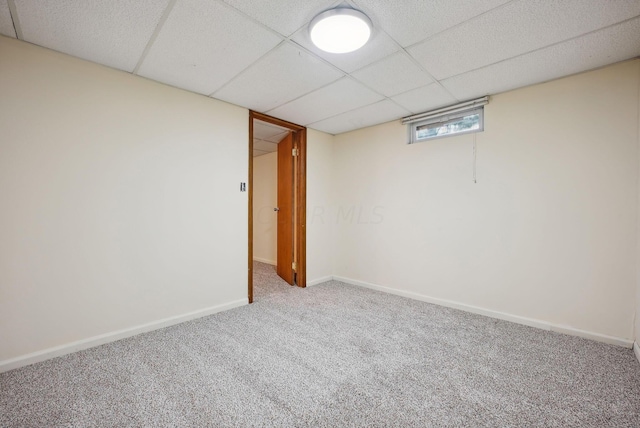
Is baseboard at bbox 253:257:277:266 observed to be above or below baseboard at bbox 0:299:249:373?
below

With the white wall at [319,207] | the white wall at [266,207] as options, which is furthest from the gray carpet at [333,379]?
the white wall at [266,207]

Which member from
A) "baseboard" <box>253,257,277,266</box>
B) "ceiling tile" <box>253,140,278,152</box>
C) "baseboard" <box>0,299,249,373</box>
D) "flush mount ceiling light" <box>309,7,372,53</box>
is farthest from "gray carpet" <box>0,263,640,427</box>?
"ceiling tile" <box>253,140,278,152</box>

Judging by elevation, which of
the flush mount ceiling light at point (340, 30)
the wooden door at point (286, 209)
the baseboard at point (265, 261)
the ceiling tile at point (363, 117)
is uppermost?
the ceiling tile at point (363, 117)

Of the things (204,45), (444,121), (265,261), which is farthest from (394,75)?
(265,261)

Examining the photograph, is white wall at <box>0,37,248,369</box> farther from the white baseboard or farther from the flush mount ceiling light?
the white baseboard

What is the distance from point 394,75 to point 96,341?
11.2 ft

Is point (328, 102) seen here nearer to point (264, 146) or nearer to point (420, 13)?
point (420, 13)

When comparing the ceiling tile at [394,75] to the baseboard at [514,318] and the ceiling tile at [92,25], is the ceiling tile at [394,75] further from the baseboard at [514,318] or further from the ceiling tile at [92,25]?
the baseboard at [514,318]

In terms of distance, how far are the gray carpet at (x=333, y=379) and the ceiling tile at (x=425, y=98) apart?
2351mm

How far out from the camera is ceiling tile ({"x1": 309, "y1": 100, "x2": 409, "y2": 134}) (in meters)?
3.12

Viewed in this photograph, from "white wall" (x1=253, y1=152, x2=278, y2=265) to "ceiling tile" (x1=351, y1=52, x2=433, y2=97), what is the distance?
320 cm

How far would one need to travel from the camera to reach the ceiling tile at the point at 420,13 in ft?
5.04

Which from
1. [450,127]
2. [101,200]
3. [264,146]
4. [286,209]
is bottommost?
[286,209]

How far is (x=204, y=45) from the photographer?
192 cm
